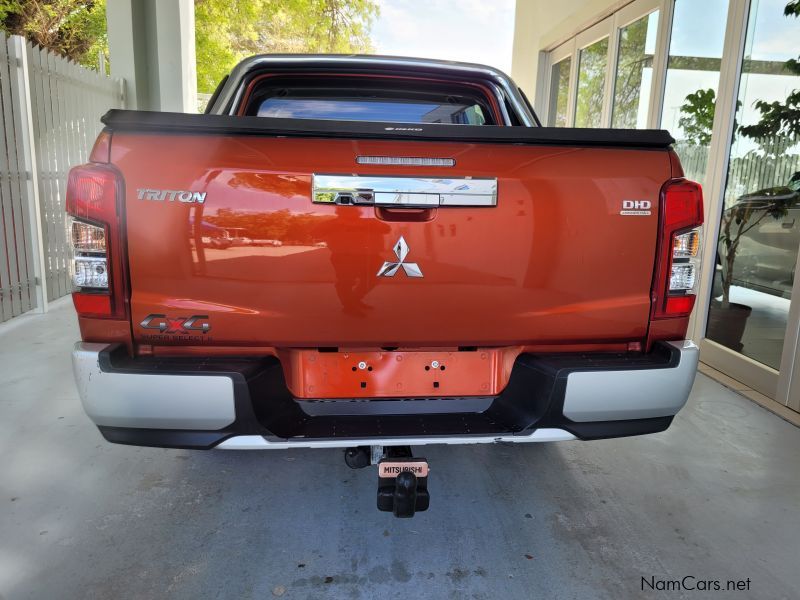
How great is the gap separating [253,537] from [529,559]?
1.12 meters

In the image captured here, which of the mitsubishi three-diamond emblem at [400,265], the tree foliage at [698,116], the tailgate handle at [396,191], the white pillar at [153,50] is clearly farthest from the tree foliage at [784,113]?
the white pillar at [153,50]

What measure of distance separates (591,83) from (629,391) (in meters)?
6.48

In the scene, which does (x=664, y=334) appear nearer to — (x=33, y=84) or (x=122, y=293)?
(x=122, y=293)

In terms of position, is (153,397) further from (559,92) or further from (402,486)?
(559,92)

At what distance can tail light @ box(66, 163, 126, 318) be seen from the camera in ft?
5.80

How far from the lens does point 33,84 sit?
19.6 feet

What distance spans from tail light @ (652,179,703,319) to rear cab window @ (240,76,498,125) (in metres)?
1.63

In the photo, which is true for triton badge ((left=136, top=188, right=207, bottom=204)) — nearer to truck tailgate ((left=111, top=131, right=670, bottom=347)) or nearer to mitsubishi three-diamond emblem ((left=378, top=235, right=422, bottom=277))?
truck tailgate ((left=111, top=131, right=670, bottom=347))

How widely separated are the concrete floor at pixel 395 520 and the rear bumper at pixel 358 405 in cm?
57

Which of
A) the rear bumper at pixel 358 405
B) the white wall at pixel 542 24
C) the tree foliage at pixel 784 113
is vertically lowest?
the rear bumper at pixel 358 405

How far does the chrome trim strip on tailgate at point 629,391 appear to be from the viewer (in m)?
1.94

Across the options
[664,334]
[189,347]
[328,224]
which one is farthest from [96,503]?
[664,334]

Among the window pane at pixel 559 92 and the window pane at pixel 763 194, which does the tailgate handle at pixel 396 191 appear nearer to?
the window pane at pixel 763 194
